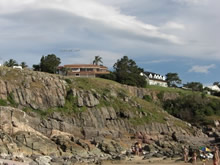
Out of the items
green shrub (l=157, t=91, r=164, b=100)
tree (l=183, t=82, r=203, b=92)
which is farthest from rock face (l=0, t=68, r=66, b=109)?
tree (l=183, t=82, r=203, b=92)

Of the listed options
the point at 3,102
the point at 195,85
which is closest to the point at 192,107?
the point at 3,102

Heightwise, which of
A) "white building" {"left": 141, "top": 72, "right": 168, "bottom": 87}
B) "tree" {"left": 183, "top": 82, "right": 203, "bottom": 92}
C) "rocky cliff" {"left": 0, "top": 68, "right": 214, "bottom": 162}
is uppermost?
"white building" {"left": 141, "top": 72, "right": 168, "bottom": 87}

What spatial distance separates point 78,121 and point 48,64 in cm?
3776

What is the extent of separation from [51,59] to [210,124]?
45.5 meters

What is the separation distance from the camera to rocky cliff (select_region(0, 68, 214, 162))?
Result: 48666 mm

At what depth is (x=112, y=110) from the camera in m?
69.6

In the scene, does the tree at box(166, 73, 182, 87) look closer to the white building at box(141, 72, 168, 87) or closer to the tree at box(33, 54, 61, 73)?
the white building at box(141, 72, 168, 87)

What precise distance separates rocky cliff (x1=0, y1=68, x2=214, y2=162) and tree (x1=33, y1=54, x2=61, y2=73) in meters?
22.3

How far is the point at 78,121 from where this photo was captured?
63562 millimetres

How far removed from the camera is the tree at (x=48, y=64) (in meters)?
97.8

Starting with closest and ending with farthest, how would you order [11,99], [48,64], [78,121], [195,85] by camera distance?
[11,99], [78,121], [48,64], [195,85]

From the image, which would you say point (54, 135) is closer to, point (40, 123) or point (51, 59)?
point (40, 123)

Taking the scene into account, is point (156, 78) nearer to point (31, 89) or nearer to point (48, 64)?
point (48, 64)

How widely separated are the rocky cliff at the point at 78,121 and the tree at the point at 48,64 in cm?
2227
